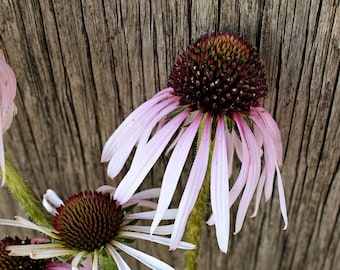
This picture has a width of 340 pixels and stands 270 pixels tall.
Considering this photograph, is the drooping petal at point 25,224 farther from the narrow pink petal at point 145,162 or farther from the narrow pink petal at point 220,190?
the narrow pink petal at point 220,190

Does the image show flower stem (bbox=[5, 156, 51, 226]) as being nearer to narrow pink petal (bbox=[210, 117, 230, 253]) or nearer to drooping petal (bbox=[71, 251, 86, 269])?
drooping petal (bbox=[71, 251, 86, 269])

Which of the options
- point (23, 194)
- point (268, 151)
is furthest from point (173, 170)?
point (23, 194)

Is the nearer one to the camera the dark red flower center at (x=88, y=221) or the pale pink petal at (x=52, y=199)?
the dark red flower center at (x=88, y=221)

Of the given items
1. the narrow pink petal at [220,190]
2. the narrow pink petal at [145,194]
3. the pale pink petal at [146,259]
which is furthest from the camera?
the narrow pink petal at [145,194]

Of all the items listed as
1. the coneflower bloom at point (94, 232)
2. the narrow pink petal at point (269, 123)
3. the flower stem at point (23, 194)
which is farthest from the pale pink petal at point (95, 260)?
the narrow pink petal at point (269, 123)

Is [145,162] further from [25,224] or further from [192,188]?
[25,224]

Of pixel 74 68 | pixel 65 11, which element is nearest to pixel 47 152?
pixel 74 68

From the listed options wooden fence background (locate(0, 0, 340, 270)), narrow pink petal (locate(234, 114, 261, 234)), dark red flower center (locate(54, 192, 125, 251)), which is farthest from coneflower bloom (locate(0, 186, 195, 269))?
wooden fence background (locate(0, 0, 340, 270))
